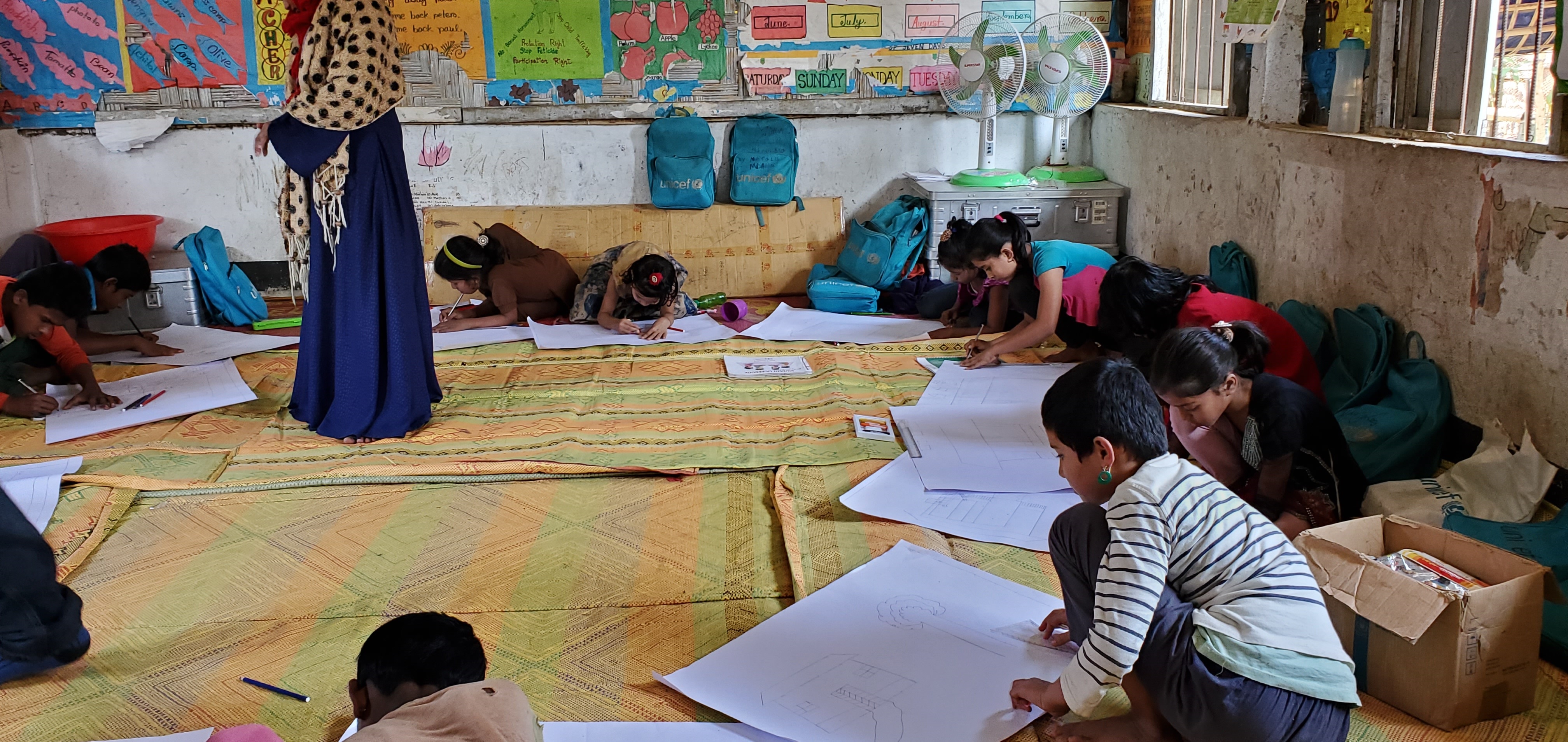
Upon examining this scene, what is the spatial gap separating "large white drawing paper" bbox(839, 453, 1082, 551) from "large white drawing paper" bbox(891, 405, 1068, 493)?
0.08 ft

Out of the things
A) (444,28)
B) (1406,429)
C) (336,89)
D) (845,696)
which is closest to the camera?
(845,696)

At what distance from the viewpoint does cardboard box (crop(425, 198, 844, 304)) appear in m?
5.54

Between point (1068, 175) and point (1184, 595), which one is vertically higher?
point (1068, 175)

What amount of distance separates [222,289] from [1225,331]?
4423 millimetres

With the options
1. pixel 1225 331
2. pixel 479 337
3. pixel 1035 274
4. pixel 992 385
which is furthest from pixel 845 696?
pixel 479 337

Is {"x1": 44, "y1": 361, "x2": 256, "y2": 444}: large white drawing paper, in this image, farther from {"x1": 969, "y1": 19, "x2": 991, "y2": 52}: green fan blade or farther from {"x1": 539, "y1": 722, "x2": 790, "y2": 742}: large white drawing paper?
{"x1": 969, "y1": 19, "x2": 991, "y2": 52}: green fan blade

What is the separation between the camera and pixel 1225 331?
94.2 inches

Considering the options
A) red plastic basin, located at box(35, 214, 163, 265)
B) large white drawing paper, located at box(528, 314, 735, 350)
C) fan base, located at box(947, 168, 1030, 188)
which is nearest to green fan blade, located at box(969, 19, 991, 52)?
fan base, located at box(947, 168, 1030, 188)

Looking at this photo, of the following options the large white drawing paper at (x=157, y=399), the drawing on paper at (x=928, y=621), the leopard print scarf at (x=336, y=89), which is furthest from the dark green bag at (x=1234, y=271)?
the large white drawing paper at (x=157, y=399)

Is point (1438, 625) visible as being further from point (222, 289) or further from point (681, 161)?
point (222, 289)

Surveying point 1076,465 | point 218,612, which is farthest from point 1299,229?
point 218,612

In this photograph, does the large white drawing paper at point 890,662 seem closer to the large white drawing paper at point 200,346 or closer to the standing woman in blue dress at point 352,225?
the standing woman in blue dress at point 352,225

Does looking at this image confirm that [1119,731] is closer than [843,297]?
Yes

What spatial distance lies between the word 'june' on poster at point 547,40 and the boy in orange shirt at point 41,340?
2.39 m
